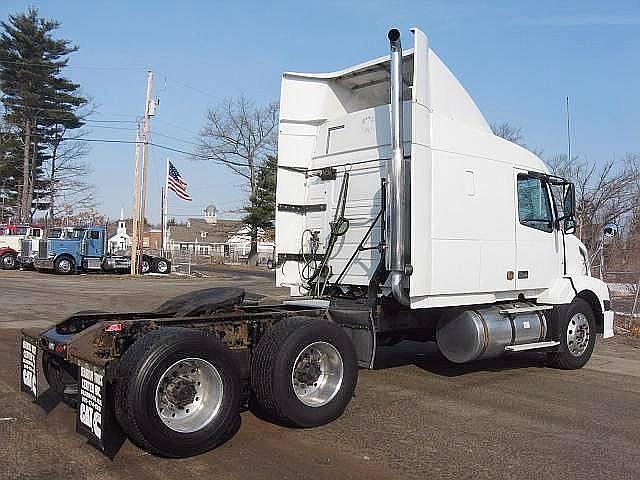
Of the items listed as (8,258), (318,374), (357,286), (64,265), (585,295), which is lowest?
(318,374)

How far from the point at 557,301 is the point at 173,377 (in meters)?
Answer: 5.90

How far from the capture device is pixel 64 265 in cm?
3331

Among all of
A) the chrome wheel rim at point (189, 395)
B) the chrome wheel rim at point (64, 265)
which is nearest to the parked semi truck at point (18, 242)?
the chrome wheel rim at point (64, 265)

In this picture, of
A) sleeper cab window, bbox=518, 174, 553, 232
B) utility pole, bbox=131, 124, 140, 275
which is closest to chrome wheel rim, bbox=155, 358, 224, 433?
sleeper cab window, bbox=518, 174, 553, 232

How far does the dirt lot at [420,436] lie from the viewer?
16.0 feet

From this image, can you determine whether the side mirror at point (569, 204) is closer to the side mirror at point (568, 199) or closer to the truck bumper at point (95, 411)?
the side mirror at point (568, 199)

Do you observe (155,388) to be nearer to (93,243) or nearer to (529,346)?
(529,346)

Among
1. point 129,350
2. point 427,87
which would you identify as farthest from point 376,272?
point 129,350

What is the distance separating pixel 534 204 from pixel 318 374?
4472 millimetres

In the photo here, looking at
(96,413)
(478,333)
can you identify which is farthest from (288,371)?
(478,333)

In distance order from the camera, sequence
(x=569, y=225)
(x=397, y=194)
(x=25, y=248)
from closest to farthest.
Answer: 1. (x=397, y=194)
2. (x=569, y=225)
3. (x=25, y=248)

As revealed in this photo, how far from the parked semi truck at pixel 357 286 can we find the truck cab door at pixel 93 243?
2813cm

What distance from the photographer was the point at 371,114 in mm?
8125

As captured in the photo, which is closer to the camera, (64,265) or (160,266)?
(64,265)
